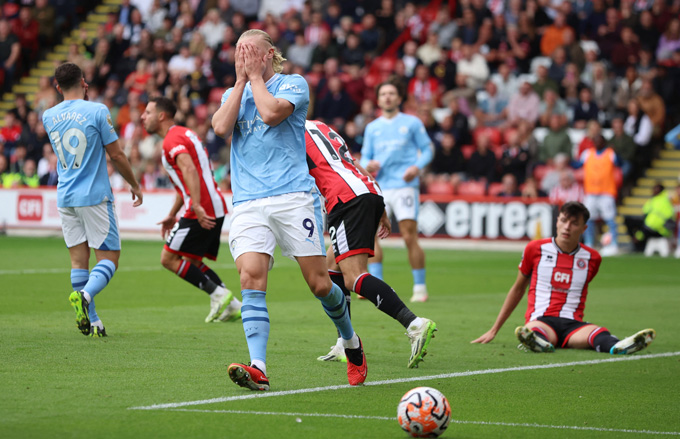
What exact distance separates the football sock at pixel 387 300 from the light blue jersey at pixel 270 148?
3.06 ft

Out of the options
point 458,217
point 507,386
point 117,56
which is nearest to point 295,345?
point 507,386

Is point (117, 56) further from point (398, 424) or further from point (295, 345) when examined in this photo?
point (398, 424)

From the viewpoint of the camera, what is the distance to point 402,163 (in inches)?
514

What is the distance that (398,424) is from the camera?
5398 mm


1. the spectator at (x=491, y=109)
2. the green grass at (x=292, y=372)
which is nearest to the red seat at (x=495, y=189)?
the spectator at (x=491, y=109)

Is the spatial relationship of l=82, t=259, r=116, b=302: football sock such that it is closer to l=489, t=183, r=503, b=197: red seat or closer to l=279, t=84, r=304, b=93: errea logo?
l=279, t=84, r=304, b=93: errea logo

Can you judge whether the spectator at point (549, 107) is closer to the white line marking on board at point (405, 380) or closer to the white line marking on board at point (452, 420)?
the white line marking on board at point (405, 380)

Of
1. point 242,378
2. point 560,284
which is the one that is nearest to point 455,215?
point 560,284

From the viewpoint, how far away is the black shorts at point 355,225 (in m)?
7.41

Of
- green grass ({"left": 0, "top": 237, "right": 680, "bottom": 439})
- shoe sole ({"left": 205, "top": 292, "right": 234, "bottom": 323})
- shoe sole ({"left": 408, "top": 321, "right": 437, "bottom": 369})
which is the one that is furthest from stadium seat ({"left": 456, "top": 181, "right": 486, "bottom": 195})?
shoe sole ({"left": 408, "top": 321, "right": 437, "bottom": 369})

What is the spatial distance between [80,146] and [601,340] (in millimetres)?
4719

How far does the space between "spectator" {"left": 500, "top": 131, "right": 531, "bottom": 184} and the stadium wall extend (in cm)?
100

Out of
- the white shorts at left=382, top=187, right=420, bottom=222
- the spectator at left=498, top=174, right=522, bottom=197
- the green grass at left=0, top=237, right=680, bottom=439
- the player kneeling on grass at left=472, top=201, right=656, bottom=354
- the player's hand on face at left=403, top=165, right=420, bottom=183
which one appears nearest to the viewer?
the green grass at left=0, top=237, right=680, bottom=439

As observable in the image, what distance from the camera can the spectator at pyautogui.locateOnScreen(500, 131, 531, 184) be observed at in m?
23.1
